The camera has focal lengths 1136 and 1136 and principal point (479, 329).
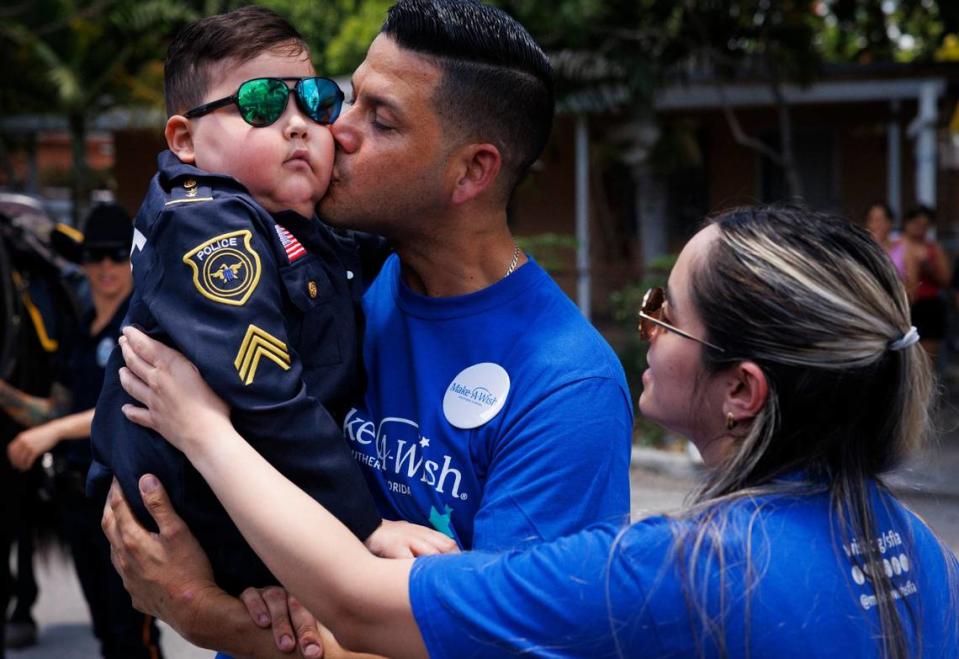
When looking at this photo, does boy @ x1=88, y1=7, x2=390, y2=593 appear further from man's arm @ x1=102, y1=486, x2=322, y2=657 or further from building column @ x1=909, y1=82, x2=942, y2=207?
building column @ x1=909, y1=82, x2=942, y2=207

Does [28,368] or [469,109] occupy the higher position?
[469,109]

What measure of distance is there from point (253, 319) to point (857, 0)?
1201 centimetres

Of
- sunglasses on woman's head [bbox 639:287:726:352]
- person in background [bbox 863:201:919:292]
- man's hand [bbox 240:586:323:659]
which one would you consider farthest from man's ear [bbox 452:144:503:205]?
person in background [bbox 863:201:919:292]

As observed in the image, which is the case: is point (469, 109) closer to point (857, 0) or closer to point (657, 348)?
point (657, 348)

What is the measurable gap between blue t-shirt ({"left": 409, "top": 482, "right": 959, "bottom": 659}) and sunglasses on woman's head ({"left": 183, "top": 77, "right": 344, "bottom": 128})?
94 centimetres

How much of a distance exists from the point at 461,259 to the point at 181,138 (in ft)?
1.99

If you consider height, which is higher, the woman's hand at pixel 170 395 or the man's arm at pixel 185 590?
the woman's hand at pixel 170 395

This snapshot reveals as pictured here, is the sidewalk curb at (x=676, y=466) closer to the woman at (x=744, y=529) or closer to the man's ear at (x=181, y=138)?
the man's ear at (x=181, y=138)

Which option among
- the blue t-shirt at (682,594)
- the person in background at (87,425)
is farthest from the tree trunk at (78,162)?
the blue t-shirt at (682,594)

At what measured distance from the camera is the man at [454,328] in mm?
1861

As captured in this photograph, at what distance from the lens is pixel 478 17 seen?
2061 millimetres

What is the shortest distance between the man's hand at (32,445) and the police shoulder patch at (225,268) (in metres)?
3.19

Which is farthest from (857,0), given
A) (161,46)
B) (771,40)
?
(161,46)

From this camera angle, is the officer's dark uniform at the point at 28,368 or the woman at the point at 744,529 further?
the officer's dark uniform at the point at 28,368
